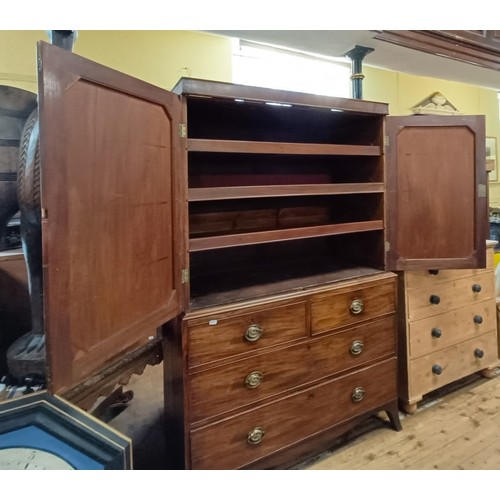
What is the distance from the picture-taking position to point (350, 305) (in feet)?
4.94

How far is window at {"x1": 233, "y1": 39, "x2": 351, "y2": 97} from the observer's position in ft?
10.8

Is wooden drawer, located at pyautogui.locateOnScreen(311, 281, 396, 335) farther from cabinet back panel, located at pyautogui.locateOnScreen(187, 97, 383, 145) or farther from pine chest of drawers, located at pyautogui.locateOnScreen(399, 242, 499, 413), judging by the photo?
cabinet back panel, located at pyautogui.locateOnScreen(187, 97, 383, 145)

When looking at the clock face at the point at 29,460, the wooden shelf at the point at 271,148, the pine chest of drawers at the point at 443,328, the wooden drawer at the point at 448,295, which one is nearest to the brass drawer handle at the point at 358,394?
the pine chest of drawers at the point at 443,328

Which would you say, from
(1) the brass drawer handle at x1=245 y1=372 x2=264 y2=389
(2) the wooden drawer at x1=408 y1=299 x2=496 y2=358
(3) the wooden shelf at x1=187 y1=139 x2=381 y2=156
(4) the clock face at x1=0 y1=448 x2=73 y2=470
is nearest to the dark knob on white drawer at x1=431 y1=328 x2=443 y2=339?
(2) the wooden drawer at x1=408 y1=299 x2=496 y2=358

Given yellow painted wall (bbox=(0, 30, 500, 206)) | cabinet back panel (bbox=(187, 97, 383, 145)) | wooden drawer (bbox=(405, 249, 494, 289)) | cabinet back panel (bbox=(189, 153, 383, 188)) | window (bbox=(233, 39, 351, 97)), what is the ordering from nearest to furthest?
cabinet back panel (bbox=(187, 97, 383, 145)), cabinet back panel (bbox=(189, 153, 383, 188)), wooden drawer (bbox=(405, 249, 494, 289)), yellow painted wall (bbox=(0, 30, 500, 206)), window (bbox=(233, 39, 351, 97))

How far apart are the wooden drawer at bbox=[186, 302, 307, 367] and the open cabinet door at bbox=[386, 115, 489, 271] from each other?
63 cm

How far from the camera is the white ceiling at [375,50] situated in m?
1.64

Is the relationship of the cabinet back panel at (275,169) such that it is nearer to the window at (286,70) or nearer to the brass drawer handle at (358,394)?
the brass drawer handle at (358,394)

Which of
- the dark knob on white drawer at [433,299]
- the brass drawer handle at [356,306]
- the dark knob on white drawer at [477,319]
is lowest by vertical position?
the dark knob on white drawer at [477,319]

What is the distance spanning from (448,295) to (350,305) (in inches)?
31.0

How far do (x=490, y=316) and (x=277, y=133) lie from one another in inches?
66.7

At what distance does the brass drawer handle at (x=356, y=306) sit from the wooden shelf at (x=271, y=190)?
49 centimetres

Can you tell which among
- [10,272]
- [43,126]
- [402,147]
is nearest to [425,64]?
[402,147]

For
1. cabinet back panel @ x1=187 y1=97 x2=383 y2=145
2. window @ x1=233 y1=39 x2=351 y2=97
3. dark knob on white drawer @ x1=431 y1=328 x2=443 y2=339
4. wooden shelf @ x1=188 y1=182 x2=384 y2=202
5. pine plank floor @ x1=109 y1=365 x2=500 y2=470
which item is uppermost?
window @ x1=233 y1=39 x2=351 y2=97
